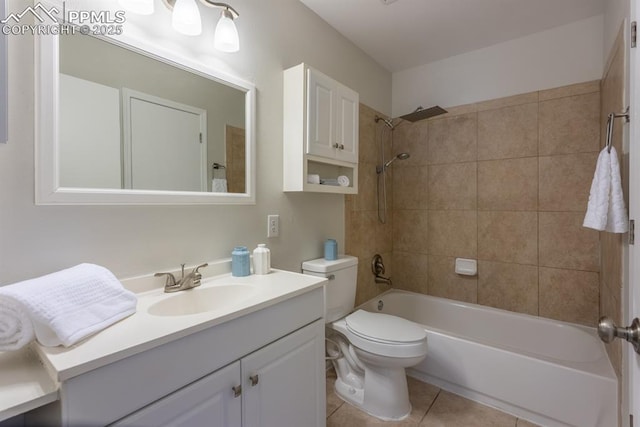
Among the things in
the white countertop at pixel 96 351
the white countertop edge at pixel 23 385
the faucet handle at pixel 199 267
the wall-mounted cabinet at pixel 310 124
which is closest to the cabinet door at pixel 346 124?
the wall-mounted cabinet at pixel 310 124

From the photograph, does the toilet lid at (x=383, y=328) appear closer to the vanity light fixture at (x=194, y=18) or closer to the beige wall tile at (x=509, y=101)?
the vanity light fixture at (x=194, y=18)

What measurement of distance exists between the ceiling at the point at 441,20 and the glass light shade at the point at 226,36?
739 millimetres

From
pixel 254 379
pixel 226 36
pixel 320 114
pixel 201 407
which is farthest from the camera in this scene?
pixel 320 114

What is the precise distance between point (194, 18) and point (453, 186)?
215 cm

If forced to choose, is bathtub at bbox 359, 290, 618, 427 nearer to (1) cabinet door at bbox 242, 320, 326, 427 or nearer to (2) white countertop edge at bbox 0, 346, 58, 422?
(1) cabinet door at bbox 242, 320, 326, 427

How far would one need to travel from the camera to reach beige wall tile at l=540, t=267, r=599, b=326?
6.37 ft

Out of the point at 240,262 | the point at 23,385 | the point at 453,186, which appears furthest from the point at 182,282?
the point at 453,186

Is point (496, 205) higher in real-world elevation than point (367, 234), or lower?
higher

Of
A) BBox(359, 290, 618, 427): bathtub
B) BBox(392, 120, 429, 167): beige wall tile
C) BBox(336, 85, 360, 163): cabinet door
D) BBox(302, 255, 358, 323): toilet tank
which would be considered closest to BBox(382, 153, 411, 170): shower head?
BBox(392, 120, 429, 167): beige wall tile

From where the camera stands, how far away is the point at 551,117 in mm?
2057

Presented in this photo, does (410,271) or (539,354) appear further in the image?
(410,271)

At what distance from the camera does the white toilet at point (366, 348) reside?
1.57 meters

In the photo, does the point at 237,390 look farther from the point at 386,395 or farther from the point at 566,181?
the point at 566,181

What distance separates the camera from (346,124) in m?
1.92
